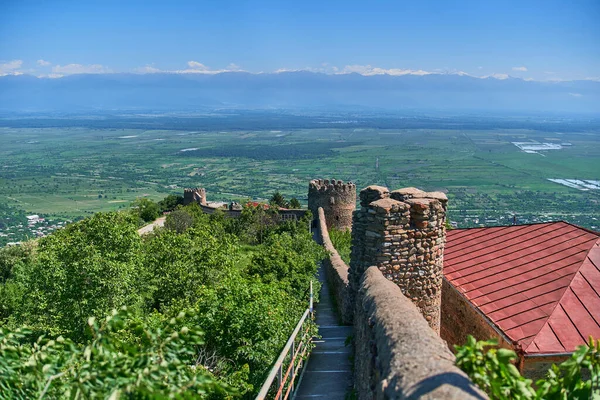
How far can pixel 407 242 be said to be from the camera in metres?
8.89

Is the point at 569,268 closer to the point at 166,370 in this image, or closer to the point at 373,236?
the point at 373,236

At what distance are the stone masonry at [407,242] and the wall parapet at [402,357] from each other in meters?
1.47

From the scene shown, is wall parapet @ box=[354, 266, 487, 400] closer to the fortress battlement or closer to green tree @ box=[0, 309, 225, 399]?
green tree @ box=[0, 309, 225, 399]

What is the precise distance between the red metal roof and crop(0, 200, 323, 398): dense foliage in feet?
12.4

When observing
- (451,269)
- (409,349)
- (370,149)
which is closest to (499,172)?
(370,149)

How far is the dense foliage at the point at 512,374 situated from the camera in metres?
3.73

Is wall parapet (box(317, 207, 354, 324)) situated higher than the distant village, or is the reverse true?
wall parapet (box(317, 207, 354, 324))

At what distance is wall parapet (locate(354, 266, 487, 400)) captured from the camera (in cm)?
374

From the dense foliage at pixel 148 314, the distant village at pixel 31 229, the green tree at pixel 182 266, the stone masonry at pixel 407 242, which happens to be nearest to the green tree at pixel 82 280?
the dense foliage at pixel 148 314

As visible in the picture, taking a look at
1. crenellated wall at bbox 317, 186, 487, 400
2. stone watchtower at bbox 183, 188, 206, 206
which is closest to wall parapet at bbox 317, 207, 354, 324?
crenellated wall at bbox 317, 186, 487, 400

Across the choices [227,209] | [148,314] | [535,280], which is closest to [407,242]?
[535,280]

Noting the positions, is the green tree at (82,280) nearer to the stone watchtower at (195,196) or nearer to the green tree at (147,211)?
the green tree at (147,211)

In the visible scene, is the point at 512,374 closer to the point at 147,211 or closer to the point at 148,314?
the point at 148,314

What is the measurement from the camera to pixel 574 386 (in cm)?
390
